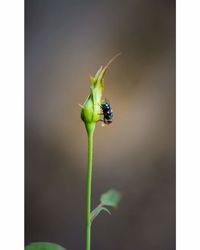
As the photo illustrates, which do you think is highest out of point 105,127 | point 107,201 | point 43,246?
point 105,127

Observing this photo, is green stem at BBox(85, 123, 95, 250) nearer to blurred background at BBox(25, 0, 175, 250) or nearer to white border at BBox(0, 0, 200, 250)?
blurred background at BBox(25, 0, 175, 250)

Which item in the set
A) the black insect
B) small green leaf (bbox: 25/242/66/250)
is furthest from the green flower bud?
small green leaf (bbox: 25/242/66/250)

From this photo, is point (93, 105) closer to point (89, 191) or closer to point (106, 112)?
point (106, 112)

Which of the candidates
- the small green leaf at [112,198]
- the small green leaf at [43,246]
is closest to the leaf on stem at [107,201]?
the small green leaf at [112,198]
